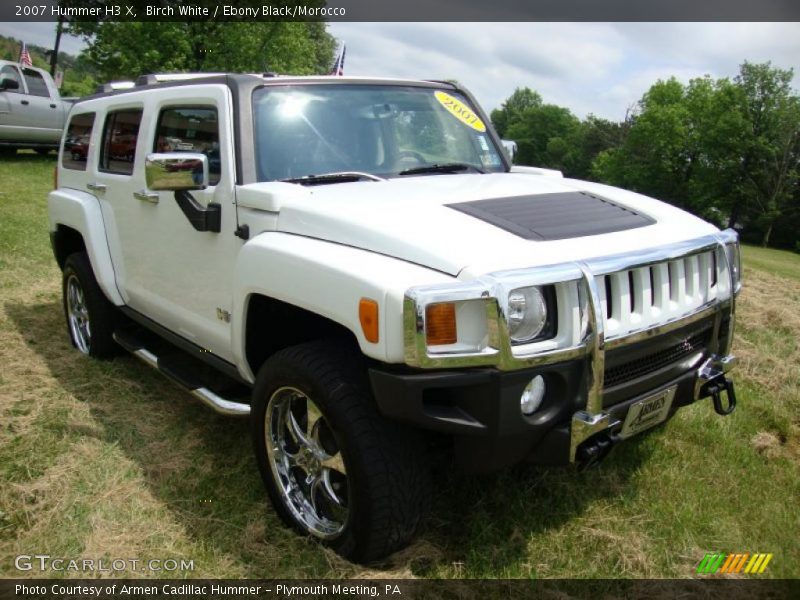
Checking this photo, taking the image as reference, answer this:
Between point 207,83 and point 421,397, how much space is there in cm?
217

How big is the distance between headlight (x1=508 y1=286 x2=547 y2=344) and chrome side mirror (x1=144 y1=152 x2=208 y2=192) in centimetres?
163

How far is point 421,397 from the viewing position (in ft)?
7.14

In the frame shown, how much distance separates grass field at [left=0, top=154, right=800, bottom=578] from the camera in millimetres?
2762

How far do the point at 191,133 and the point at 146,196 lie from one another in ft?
1.60

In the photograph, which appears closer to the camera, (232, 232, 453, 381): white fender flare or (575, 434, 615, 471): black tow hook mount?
(232, 232, 453, 381): white fender flare

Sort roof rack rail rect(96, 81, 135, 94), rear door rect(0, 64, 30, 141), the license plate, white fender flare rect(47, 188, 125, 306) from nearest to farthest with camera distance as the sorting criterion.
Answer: the license plate → white fender flare rect(47, 188, 125, 306) → roof rack rail rect(96, 81, 135, 94) → rear door rect(0, 64, 30, 141)

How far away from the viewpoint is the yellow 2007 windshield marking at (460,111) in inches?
159

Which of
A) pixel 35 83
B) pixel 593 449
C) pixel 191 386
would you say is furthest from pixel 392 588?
pixel 35 83

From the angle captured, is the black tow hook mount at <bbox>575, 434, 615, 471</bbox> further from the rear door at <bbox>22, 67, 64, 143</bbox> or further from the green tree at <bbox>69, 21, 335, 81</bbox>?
the green tree at <bbox>69, 21, 335, 81</bbox>

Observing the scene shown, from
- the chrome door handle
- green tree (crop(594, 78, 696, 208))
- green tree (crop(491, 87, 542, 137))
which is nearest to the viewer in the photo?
the chrome door handle

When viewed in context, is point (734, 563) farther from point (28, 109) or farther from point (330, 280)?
point (28, 109)

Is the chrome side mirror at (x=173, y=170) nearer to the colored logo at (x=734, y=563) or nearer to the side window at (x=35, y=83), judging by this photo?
the colored logo at (x=734, y=563)

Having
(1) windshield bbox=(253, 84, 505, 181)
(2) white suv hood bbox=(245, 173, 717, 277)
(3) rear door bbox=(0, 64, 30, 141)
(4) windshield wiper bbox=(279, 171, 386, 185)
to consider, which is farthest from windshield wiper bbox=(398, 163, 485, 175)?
(3) rear door bbox=(0, 64, 30, 141)

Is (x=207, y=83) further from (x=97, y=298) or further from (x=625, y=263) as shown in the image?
(x=625, y=263)
